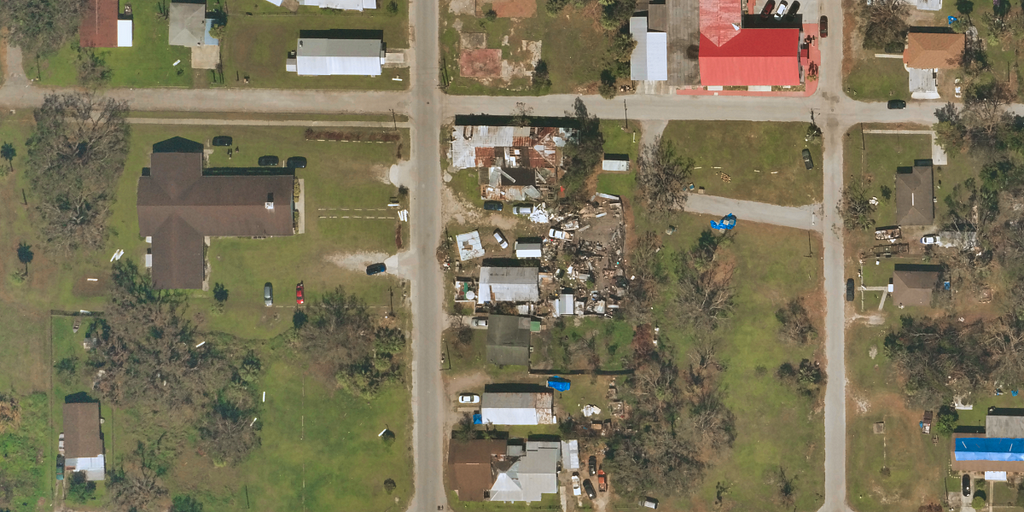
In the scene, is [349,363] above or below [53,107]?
below

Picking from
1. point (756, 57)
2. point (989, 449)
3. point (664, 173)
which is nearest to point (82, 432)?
point (664, 173)

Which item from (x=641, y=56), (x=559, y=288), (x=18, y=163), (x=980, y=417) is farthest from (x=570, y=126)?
(x=18, y=163)

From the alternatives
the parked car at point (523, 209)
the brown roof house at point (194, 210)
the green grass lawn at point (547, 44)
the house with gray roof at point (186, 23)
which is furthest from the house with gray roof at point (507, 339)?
the house with gray roof at point (186, 23)

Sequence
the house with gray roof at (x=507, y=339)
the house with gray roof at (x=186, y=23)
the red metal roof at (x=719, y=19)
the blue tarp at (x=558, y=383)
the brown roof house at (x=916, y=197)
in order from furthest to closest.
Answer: the blue tarp at (x=558, y=383) → the house with gray roof at (x=507, y=339) → the brown roof house at (x=916, y=197) → the house with gray roof at (x=186, y=23) → the red metal roof at (x=719, y=19)

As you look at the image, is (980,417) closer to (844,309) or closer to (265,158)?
(844,309)

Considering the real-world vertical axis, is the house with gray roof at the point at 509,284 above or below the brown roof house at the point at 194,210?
below

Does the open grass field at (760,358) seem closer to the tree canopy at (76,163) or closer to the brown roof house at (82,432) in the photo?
the tree canopy at (76,163)
